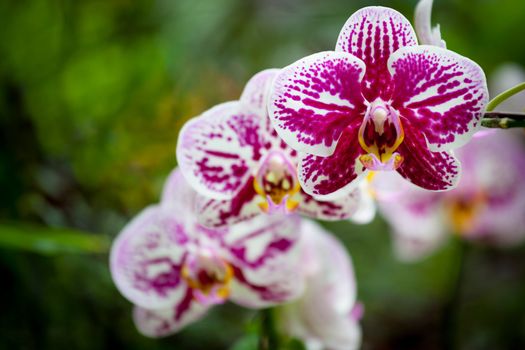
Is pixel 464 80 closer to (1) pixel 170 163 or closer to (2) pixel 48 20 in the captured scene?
(1) pixel 170 163

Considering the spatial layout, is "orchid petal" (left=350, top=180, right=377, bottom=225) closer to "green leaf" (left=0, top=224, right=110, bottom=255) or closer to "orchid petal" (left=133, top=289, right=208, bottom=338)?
"orchid petal" (left=133, top=289, right=208, bottom=338)

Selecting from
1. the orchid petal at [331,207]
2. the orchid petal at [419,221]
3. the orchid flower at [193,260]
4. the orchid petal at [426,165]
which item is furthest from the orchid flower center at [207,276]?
the orchid petal at [419,221]

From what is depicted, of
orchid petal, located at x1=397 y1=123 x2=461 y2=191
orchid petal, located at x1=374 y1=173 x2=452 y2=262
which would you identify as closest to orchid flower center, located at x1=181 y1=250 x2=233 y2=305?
orchid petal, located at x1=397 y1=123 x2=461 y2=191

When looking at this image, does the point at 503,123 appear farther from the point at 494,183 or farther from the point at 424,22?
the point at 494,183

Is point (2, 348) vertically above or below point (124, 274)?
below

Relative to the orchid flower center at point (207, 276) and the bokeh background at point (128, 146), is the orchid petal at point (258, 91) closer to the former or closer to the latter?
the orchid flower center at point (207, 276)

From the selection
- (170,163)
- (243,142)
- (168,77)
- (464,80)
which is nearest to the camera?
(464,80)

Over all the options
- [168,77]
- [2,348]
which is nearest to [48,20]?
[168,77]
